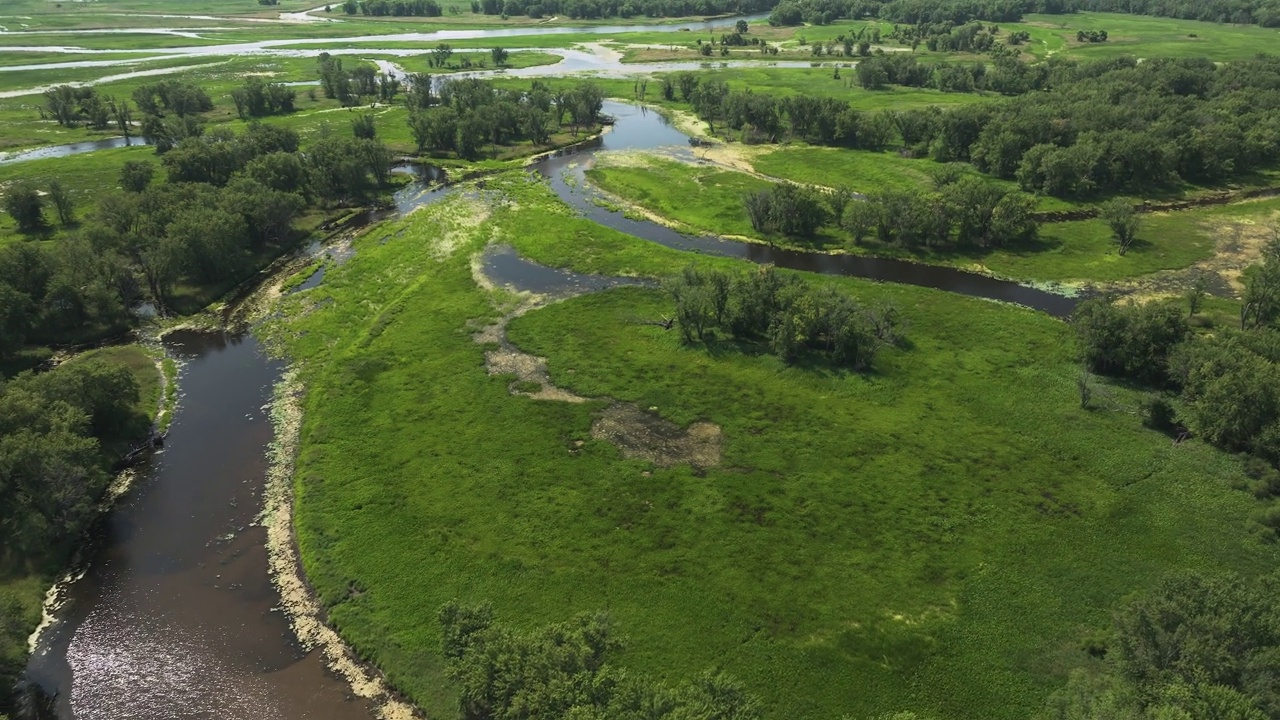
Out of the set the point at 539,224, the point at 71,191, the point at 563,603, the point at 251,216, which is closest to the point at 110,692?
the point at 563,603

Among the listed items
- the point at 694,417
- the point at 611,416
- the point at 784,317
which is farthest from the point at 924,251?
the point at 611,416

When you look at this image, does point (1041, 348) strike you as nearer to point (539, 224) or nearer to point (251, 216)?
point (539, 224)

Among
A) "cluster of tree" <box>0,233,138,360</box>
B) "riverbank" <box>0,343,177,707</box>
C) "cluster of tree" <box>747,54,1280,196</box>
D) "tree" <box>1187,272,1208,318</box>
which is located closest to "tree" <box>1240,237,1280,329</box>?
"tree" <box>1187,272,1208,318</box>

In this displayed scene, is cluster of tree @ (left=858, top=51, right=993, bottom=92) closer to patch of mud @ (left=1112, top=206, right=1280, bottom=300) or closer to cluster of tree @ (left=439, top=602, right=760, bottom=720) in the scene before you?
patch of mud @ (left=1112, top=206, right=1280, bottom=300)

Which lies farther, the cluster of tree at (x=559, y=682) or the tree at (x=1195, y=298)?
the tree at (x=1195, y=298)

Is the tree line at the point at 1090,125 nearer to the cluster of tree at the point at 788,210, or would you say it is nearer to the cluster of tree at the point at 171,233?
the cluster of tree at the point at 788,210

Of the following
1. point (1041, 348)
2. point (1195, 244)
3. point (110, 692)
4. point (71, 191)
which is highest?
point (71, 191)

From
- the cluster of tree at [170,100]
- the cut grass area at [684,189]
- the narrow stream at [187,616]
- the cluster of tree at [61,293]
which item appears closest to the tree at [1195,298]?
Result: the cut grass area at [684,189]
